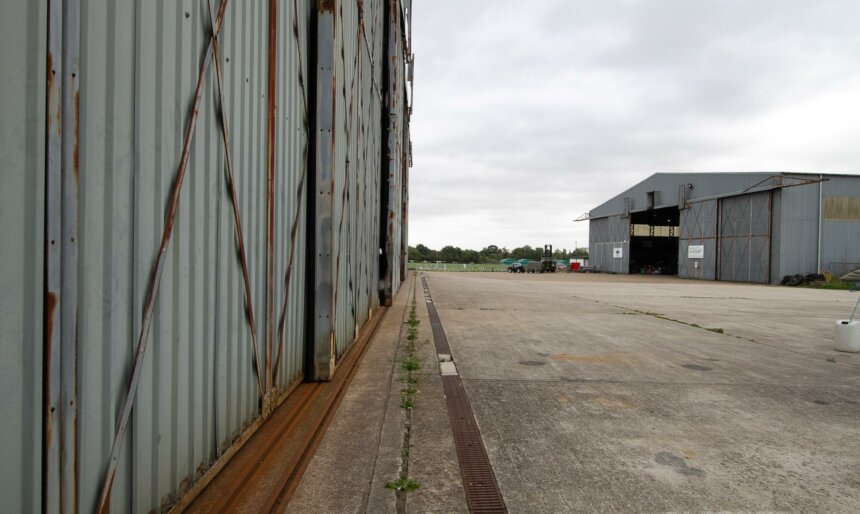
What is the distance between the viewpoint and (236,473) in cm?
319

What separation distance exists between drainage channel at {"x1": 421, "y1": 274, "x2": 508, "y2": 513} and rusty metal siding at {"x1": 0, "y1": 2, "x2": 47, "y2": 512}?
2130 millimetres

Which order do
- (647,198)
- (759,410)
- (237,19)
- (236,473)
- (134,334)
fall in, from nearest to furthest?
(134,334)
(236,473)
(237,19)
(759,410)
(647,198)

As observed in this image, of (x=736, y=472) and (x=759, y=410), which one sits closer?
(x=736, y=472)

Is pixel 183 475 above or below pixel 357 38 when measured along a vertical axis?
below

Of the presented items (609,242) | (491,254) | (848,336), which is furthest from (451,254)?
(848,336)

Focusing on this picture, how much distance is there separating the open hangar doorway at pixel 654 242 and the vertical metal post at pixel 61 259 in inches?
2161

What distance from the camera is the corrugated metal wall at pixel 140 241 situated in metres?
1.63

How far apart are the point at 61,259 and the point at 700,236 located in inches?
1864

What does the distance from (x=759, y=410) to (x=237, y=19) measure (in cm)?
571

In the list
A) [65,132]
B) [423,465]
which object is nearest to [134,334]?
[65,132]

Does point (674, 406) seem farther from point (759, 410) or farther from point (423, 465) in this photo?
point (423, 465)

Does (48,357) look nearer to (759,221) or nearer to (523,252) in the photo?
(759,221)

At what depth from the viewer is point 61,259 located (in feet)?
5.79

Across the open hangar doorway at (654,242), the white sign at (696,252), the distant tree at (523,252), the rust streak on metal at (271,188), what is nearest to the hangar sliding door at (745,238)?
the white sign at (696,252)
